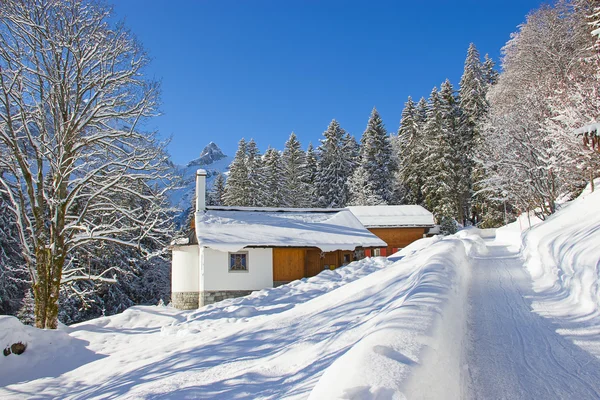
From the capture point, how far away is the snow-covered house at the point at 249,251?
1842cm

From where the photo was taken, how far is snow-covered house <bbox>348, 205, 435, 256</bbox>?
110 feet

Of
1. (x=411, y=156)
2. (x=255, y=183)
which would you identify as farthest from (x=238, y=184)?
(x=411, y=156)

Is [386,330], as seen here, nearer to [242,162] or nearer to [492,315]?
[492,315]

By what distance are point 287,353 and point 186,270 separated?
50.1 feet

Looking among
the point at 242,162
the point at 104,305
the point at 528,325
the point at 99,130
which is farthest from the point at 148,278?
the point at 528,325

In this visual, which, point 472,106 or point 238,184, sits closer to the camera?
point 238,184

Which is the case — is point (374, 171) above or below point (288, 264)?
above

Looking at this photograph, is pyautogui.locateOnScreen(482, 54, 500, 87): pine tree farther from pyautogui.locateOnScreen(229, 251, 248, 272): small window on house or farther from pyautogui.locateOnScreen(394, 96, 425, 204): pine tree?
pyautogui.locateOnScreen(229, 251, 248, 272): small window on house

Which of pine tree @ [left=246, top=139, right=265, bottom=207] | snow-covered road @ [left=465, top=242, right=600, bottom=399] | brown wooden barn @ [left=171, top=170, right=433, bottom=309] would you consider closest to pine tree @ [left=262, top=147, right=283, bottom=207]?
pine tree @ [left=246, top=139, right=265, bottom=207]

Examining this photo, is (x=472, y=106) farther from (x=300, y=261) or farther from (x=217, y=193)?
(x=300, y=261)

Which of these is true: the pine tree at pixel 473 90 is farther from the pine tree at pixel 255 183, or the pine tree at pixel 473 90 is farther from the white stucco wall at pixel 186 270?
the white stucco wall at pixel 186 270

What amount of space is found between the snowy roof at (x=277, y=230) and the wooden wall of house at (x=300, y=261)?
2.19 feet

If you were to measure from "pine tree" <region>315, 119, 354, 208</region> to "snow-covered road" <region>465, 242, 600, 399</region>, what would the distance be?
39.2 metres

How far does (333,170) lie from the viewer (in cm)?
4675
